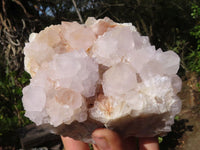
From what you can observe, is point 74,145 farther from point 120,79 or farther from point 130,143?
point 120,79

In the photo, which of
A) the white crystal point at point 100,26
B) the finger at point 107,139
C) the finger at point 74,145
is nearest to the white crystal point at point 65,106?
the finger at point 107,139

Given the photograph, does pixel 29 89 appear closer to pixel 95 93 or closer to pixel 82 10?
pixel 95 93

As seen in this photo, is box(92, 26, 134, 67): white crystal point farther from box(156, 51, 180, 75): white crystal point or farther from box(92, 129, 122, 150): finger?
box(92, 129, 122, 150): finger

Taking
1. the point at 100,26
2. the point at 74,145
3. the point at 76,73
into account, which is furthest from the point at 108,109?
the point at 74,145

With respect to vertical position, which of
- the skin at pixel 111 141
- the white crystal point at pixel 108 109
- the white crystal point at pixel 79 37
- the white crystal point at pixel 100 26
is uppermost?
the white crystal point at pixel 100 26

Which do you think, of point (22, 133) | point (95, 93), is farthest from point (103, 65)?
point (22, 133)

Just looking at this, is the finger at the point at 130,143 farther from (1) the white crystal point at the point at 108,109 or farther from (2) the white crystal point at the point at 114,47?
(2) the white crystal point at the point at 114,47


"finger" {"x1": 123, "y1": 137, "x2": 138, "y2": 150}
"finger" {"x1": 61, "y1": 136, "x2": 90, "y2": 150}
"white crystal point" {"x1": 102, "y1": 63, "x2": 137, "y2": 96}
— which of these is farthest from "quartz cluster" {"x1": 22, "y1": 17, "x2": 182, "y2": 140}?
"finger" {"x1": 61, "y1": 136, "x2": 90, "y2": 150}
